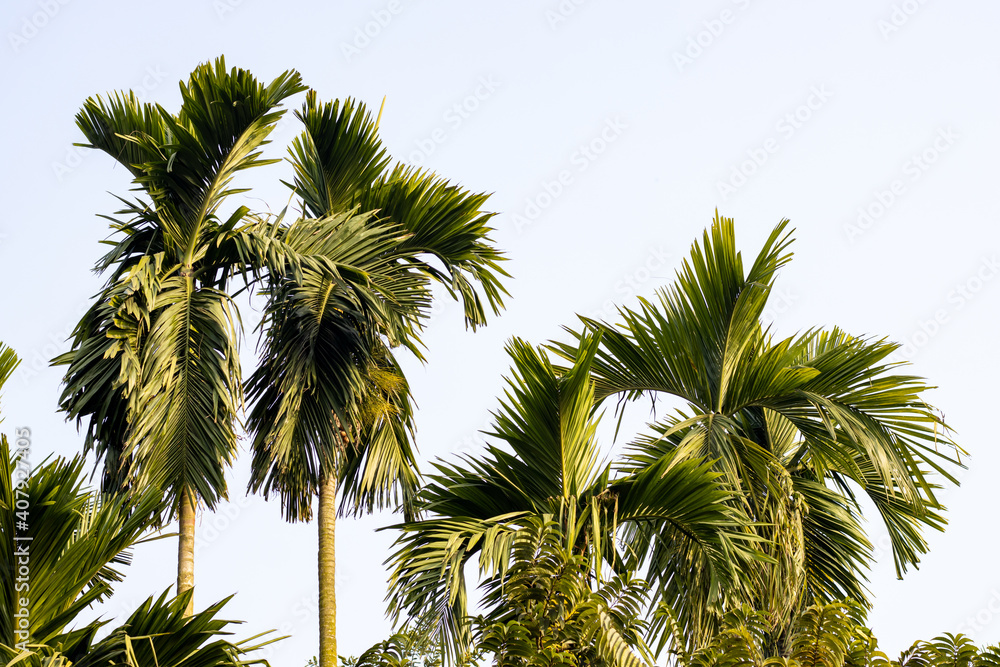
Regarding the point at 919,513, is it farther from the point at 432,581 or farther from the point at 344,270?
the point at 344,270

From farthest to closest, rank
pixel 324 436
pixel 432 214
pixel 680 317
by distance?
pixel 432 214 → pixel 324 436 → pixel 680 317

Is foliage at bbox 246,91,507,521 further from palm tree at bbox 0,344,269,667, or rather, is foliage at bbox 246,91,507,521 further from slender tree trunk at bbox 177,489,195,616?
palm tree at bbox 0,344,269,667

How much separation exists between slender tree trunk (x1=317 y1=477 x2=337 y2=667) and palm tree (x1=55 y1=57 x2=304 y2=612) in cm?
91

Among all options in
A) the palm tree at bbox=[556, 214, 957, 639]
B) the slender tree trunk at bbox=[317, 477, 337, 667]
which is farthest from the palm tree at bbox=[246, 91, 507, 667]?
the palm tree at bbox=[556, 214, 957, 639]

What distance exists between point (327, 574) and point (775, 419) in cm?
325

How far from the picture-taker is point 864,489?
7.21 meters

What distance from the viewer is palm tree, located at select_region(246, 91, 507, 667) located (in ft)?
25.8

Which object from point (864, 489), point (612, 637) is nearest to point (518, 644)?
point (612, 637)

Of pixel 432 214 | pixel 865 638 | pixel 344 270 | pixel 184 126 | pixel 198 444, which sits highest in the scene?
pixel 184 126

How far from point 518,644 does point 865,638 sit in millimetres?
1765

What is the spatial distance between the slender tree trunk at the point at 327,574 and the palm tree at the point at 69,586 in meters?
2.47
